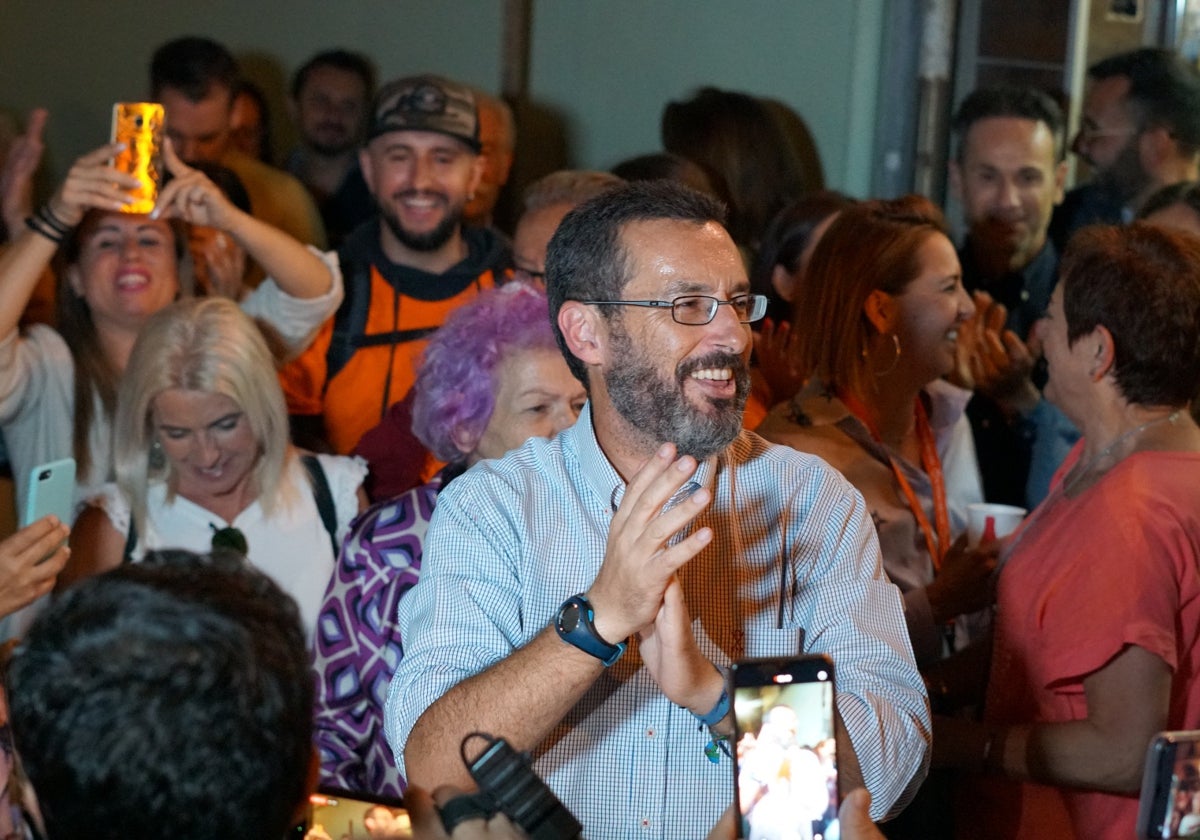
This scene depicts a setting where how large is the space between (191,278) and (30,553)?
166cm

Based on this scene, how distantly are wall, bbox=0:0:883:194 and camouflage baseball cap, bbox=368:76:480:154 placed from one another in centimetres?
178

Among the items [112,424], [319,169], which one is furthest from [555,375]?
[319,169]

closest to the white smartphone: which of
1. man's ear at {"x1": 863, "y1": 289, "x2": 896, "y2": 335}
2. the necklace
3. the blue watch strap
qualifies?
the blue watch strap

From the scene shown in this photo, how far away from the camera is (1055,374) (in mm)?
2855

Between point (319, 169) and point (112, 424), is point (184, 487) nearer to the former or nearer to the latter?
point (112, 424)

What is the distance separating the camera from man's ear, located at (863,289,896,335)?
10.9 feet

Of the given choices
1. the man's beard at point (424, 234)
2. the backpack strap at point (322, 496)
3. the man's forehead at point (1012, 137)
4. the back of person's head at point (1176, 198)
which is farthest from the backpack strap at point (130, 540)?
the man's forehead at point (1012, 137)

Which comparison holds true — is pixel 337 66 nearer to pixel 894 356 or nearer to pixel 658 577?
pixel 894 356

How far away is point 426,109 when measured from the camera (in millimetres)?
4336

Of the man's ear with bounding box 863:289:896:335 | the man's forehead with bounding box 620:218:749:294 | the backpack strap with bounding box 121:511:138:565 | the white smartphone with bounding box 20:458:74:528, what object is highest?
the man's forehead with bounding box 620:218:749:294

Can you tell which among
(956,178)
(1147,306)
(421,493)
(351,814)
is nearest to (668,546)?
(351,814)

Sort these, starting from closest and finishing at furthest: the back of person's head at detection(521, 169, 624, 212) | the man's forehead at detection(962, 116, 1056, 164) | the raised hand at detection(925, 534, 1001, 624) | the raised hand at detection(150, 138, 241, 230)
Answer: the raised hand at detection(925, 534, 1001, 624)
the raised hand at detection(150, 138, 241, 230)
the back of person's head at detection(521, 169, 624, 212)
the man's forehead at detection(962, 116, 1056, 164)

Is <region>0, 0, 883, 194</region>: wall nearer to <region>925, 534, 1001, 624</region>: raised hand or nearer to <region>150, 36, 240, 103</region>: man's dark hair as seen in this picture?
<region>150, 36, 240, 103</region>: man's dark hair

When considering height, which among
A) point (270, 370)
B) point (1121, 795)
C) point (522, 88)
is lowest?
point (1121, 795)
